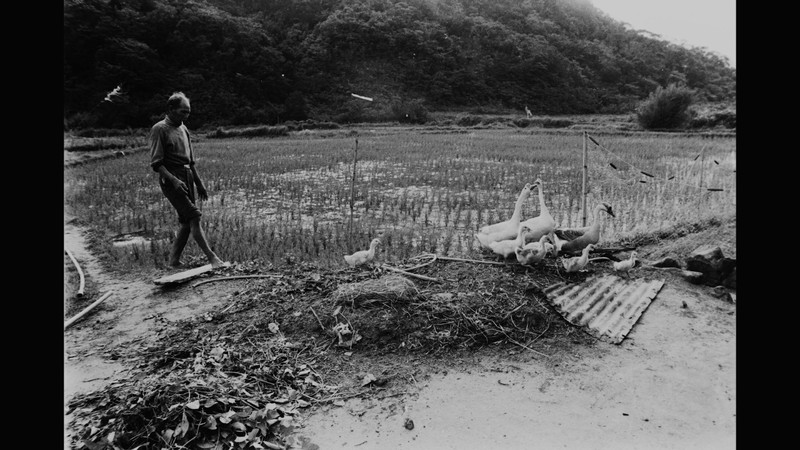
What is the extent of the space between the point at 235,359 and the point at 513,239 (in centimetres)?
308

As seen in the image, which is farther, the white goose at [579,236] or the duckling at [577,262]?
the white goose at [579,236]

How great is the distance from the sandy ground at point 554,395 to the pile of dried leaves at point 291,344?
0.19m

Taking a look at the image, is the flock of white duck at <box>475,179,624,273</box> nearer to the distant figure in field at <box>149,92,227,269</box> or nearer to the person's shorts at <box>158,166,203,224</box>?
the distant figure in field at <box>149,92,227,269</box>

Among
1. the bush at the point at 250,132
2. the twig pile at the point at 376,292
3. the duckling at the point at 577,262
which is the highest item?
the bush at the point at 250,132

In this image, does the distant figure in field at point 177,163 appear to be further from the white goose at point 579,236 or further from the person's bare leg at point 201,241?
the white goose at point 579,236

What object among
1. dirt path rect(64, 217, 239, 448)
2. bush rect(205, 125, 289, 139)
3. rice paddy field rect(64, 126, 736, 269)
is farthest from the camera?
bush rect(205, 125, 289, 139)

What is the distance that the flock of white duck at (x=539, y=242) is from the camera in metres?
4.59

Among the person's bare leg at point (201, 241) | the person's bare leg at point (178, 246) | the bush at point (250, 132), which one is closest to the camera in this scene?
the person's bare leg at point (201, 241)

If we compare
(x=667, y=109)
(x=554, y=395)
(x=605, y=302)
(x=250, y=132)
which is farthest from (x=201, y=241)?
(x=667, y=109)

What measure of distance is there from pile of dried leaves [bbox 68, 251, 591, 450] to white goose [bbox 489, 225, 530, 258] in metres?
0.17

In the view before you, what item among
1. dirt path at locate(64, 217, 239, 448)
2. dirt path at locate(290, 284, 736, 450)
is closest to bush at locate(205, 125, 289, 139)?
dirt path at locate(64, 217, 239, 448)

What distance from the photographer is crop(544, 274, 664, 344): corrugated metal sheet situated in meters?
3.80

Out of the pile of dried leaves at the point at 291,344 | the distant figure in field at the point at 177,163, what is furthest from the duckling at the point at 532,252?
the distant figure in field at the point at 177,163
